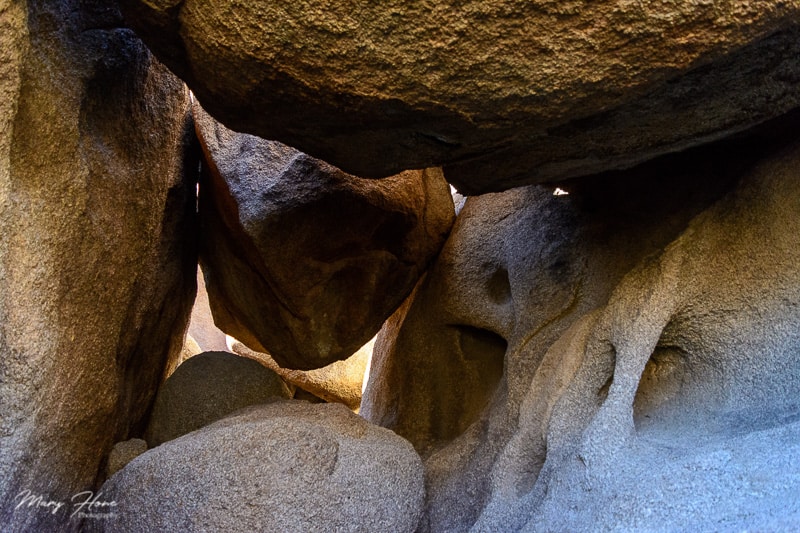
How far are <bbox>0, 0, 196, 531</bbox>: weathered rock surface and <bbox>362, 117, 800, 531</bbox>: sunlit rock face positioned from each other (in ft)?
2.85

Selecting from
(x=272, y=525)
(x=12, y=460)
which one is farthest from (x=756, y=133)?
(x=12, y=460)

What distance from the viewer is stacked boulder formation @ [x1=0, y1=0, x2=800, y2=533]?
1.05 meters

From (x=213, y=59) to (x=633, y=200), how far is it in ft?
3.57

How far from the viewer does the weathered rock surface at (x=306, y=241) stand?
1.91 metres

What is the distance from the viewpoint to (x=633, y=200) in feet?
5.72

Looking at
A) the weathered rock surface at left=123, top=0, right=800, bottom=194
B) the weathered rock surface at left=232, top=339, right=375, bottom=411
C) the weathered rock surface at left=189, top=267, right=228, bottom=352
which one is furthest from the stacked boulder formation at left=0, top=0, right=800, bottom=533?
the weathered rock surface at left=189, top=267, right=228, bottom=352

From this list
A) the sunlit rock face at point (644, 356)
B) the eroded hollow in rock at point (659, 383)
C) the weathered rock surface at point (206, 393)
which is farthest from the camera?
the weathered rock surface at point (206, 393)

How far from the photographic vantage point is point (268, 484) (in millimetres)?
1417

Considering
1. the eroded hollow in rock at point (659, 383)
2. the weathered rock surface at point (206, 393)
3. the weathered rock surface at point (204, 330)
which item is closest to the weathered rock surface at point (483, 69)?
the eroded hollow in rock at point (659, 383)

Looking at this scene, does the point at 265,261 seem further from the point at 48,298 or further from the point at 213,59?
the point at 213,59

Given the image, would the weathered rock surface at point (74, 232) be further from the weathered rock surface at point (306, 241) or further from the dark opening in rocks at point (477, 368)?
the dark opening in rocks at point (477, 368)

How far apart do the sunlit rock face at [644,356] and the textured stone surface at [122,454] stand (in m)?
0.76

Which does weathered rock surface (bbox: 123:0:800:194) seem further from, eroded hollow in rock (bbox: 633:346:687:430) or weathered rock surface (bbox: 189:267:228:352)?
weathered rock surface (bbox: 189:267:228:352)

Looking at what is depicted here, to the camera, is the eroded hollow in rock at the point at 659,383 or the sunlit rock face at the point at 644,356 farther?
the eroded hollow in rock at the point at 659,383
